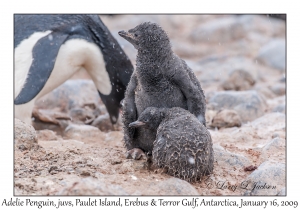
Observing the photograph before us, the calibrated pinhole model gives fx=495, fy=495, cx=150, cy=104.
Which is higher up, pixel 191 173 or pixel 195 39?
pixel 195 39

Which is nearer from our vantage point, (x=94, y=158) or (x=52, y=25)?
(x=94, y=158)

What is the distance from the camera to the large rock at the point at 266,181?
2.78 metres

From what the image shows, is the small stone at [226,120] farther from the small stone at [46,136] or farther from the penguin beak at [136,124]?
the penguin beak at [136,124]

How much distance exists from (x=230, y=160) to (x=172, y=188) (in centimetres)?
83

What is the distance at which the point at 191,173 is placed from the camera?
2.81 metres

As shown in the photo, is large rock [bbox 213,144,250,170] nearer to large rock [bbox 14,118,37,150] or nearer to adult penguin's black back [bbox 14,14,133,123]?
large rock [bbox 14,118,37,150]

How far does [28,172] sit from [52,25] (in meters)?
2.29

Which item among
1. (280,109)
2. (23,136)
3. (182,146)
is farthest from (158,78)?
(280,109)

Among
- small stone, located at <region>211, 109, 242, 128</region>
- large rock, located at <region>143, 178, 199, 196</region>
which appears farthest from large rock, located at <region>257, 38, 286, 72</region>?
large rock, located at <region>143, 178, 199, 196</region>

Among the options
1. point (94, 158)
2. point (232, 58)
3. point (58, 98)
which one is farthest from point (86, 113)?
point (232, 58)

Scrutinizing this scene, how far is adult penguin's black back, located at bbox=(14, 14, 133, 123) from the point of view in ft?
14.4

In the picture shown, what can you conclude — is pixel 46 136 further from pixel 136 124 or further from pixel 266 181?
pixel 266 181

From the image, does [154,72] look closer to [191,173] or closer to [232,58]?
[191,173]

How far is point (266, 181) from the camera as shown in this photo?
2855 mm
